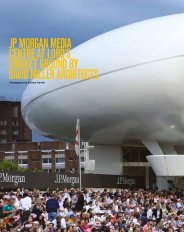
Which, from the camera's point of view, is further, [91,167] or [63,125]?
[63,125]

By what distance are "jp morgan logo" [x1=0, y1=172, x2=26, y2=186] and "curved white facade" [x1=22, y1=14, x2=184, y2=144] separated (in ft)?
36.1

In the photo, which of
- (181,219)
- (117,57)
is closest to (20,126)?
(117,57)

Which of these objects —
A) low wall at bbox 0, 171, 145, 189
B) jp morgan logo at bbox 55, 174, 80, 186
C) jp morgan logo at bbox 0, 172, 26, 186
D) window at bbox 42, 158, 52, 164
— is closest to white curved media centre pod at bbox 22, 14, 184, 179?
low wall at bbox 0, 171, 145, 189

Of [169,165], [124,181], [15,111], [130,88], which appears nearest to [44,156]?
[15,111]

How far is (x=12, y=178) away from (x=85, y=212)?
823 cm

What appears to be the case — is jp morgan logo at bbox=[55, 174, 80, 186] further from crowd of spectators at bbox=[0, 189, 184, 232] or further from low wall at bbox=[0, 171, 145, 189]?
crowd of spectators at bbox=[0, 189, 184, 232]

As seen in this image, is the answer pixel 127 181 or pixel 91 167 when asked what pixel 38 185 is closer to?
pixel 91 167

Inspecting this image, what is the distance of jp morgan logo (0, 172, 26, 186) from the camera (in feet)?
102

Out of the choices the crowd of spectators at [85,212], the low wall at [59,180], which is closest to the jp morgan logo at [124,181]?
the low wall at [59,180]

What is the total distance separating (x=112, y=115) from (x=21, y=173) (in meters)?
11.9

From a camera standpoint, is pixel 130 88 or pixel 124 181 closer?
pixel 130 88

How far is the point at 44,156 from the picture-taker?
11831 cm

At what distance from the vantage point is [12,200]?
2214cm

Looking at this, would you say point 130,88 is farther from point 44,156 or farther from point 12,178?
point 44,156
